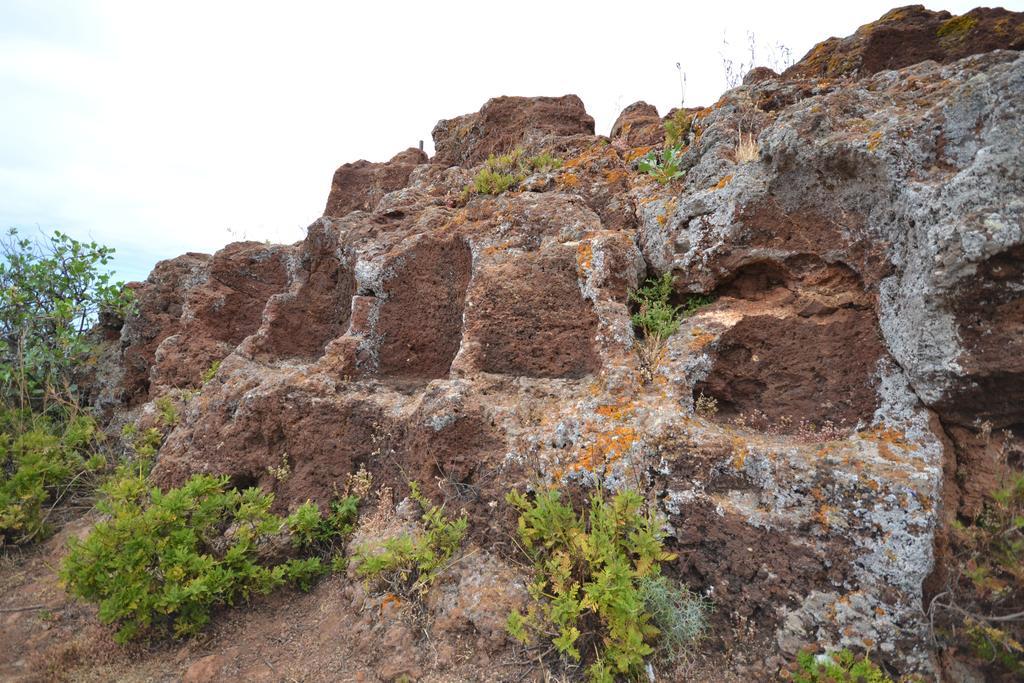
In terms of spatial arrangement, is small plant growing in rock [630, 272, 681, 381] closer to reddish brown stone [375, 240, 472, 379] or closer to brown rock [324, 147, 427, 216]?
reddish brown stone [375, 240, 472, 379]

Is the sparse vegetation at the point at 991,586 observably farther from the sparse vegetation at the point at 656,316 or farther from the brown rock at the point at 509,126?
the brown rock at the point at 509,126

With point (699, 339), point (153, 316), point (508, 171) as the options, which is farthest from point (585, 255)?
point (153, 316)

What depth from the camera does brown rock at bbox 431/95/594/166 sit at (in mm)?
7090

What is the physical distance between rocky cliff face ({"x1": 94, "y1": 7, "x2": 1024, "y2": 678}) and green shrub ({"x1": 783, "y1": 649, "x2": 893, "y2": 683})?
0.09m

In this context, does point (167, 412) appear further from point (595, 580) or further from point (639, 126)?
point (639, 126)

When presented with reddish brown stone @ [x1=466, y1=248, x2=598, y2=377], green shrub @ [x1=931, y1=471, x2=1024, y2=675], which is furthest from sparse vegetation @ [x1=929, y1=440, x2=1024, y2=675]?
reddish brown stone @ [x1=466, y1=248, x2=598, y2=377]

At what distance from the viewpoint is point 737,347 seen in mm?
3766

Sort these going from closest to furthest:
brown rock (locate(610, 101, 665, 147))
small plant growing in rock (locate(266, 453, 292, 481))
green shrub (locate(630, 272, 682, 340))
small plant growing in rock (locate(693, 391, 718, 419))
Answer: small plant growing in rock (locate(693, 391, 718, 419)) → green shrub (locate(630, 272, 682, 340)) → small plant growing in rock (locate(266, 453, 292, 481)) → brown rock (locate(610, 101, 665, 147))

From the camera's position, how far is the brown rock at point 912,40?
4289 mm

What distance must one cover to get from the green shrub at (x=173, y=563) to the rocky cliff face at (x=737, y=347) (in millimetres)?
716

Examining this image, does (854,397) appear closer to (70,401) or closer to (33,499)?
(33,499)

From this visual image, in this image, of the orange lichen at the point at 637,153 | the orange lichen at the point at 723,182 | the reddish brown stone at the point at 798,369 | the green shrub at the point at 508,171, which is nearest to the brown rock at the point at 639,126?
the orange lichen at the point at 637,153

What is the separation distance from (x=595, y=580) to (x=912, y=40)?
553 cm

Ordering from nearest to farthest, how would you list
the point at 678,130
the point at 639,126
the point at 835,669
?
the point at 835,669
the point at 678,130
the point at 639,126
